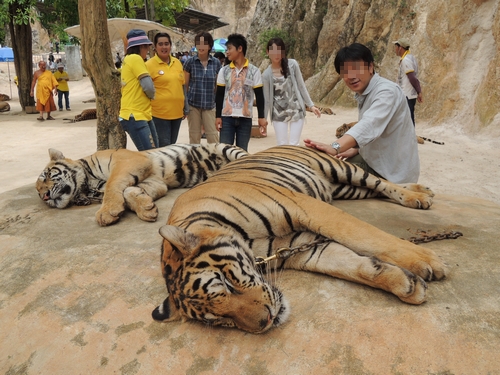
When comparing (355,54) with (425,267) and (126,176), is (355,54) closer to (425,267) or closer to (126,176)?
(425,267)

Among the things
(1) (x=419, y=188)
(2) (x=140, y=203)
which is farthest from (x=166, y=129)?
(1) (x=419, y=188)

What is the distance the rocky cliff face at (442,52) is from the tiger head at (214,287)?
7820mm

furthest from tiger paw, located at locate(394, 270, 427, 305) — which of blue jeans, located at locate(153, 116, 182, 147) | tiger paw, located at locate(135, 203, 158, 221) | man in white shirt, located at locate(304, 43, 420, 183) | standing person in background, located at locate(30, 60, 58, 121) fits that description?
standing person in background, located at locate(30, 60, 58, 121)

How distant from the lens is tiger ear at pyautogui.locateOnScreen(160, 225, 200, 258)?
1761 millimetres

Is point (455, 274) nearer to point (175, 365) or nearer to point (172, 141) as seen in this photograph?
point (175, 365)

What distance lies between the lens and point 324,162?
3.44 metres

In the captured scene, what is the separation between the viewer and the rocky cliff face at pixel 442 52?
8.62 metres

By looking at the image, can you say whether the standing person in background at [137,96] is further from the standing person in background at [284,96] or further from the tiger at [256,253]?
the tiger at [256,253]

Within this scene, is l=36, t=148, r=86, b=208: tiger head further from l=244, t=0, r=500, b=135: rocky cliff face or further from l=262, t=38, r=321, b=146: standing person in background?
l=244, t=0, r=500, b=135: rocky cliff face

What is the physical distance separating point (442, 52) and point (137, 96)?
8.31m

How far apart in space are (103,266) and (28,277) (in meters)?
0.47

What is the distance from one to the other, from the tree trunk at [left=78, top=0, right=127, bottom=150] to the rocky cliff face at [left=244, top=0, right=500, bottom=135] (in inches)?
278

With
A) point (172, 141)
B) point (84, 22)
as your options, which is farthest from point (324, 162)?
point (84, 22)

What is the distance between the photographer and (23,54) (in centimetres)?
1495
